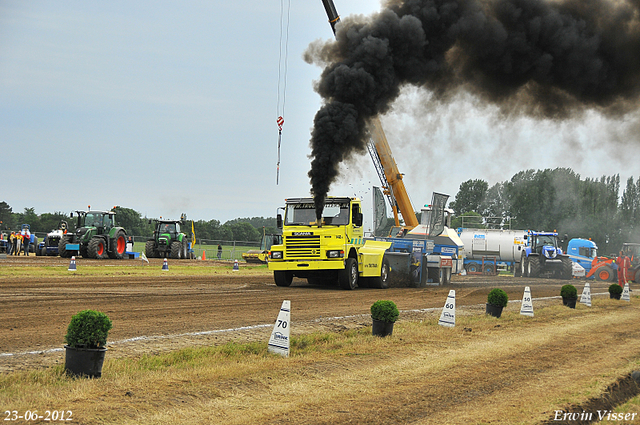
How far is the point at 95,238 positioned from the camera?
102 ft

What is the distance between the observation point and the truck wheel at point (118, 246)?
105ft

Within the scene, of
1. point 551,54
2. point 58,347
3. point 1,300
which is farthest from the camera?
point 551,54

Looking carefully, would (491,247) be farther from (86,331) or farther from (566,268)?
(86,331)

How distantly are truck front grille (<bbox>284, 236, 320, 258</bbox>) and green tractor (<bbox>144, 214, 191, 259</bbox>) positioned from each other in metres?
19.7

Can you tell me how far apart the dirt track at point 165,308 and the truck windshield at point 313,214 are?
7.59 ft

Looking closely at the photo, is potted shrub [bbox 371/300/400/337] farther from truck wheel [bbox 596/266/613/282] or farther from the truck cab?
the truck cab

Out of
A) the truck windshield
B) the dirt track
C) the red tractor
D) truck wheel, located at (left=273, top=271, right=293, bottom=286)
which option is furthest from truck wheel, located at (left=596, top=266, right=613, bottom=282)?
truck wheel, located at (left=273, top=271, right=293, bottom=286)

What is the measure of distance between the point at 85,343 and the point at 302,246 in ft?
42.0

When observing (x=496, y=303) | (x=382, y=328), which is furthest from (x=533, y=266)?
(x=382, y=328)

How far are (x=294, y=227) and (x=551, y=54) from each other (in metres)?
9.99

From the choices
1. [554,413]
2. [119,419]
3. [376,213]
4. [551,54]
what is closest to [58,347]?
[119,419]

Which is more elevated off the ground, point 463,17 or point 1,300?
point 463,17

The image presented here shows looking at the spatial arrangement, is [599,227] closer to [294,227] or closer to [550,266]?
[550,266]

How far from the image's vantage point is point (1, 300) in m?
12.9
